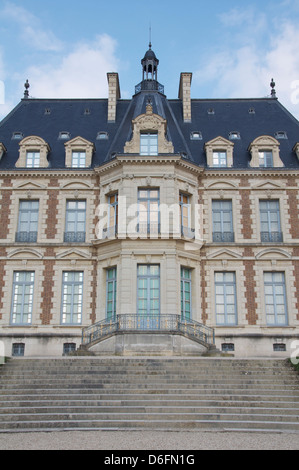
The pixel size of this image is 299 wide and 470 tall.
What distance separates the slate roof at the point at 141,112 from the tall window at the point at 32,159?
1.93 ft

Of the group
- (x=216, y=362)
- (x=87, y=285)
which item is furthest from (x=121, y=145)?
→ (x=216, y=362)

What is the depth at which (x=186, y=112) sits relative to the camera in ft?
77.2

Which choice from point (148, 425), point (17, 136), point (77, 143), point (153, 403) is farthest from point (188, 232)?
point (148, 425)

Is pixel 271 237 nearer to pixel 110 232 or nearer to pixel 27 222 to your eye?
pixel 110 232

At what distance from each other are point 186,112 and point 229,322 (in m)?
11.2

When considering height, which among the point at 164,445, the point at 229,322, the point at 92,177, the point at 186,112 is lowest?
the point at 164,445

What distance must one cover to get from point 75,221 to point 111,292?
143 inches

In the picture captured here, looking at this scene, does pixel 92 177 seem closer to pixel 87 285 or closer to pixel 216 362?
pixel 87 285

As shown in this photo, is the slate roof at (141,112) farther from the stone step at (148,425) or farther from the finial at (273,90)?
the stone step at (148,425)

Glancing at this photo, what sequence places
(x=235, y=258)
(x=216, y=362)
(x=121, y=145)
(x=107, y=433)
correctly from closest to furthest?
(x=107, y=433)
(x=216, y=362)
(x=235, y=258)
(x=121, y=145)

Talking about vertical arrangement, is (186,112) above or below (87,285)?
above

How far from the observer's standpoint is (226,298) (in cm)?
1883

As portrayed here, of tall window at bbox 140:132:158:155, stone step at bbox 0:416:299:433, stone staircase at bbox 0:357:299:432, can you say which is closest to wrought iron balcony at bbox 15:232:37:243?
tall window at bbox 140:132:158:155

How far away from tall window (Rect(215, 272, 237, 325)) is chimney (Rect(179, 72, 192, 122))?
29.2 feet
